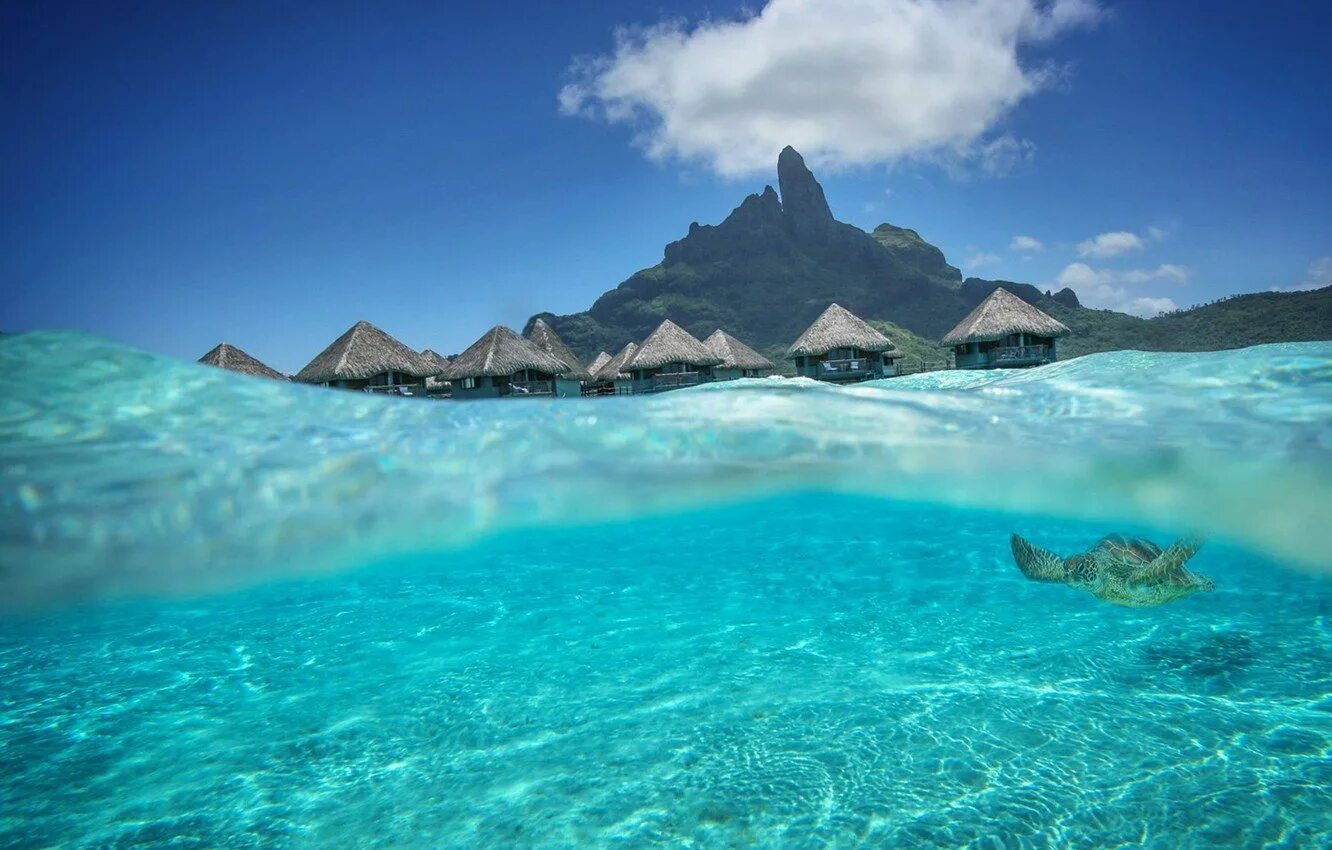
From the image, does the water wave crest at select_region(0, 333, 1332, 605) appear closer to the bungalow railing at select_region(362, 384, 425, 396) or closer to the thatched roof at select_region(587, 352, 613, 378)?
the bungalow railing at select_region(362, 384, 425, 396)

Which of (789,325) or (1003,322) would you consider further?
(789,325)

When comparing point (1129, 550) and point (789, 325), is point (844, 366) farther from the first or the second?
point (789, 325)

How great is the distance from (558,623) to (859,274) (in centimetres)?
9661

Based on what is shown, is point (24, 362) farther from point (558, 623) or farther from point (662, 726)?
point (558, 623)

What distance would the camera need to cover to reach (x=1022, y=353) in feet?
110

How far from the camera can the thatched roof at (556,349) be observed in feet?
117

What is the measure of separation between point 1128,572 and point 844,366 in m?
27.7

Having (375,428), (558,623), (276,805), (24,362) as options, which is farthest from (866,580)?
(24,362)

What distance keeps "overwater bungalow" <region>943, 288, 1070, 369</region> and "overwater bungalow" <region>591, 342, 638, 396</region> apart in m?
18.8

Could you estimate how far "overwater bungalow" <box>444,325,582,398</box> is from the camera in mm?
Result: 30984

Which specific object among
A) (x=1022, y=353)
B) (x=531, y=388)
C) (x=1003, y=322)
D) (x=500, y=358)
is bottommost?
(x=531, y=388)

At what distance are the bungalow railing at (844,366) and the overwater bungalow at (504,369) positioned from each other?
46.8 feet

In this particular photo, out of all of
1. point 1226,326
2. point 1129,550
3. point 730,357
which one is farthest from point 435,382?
point 1226,326

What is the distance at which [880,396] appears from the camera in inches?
387
